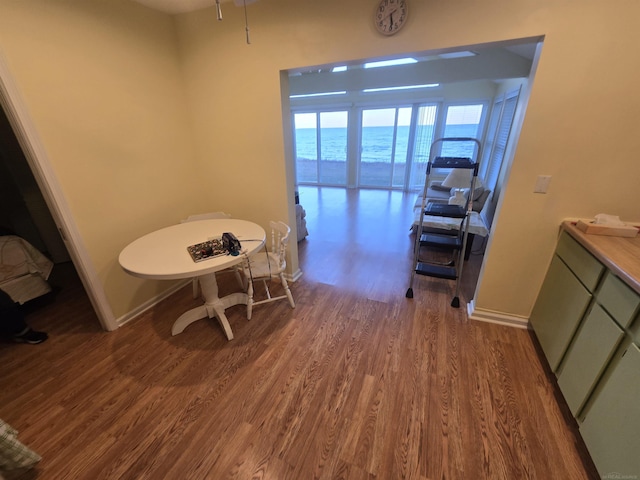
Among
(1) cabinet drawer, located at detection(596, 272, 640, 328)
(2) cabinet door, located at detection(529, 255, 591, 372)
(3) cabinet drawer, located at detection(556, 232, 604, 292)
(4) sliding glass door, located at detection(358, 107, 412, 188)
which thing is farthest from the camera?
(4) sliding glass door, located at detection(358, 107, 412, 188)

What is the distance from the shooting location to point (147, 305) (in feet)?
7.70

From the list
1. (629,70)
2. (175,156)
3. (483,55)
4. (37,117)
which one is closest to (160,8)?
(175,156)

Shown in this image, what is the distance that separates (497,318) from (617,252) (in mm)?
1008

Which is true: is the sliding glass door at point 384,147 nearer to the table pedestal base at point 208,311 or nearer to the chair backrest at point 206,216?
the chair backrest at point 206,216

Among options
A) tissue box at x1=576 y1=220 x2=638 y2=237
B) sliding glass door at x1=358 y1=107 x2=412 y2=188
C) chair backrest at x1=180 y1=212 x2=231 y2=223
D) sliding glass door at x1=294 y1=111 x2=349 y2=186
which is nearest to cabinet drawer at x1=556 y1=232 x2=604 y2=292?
tissue box at x1=576 y1=220 x2=638 y2=237

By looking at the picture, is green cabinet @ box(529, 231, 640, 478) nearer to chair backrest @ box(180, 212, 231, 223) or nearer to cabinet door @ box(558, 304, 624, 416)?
cabinet door @ box(558, 304, 624, 416)

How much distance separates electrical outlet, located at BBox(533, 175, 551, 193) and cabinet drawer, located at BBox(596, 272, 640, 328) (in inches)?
27.0

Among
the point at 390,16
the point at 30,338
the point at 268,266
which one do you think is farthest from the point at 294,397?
the point at 390,16

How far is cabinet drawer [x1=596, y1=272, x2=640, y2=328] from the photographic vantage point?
1.05 m

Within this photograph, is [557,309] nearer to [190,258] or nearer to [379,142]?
[190,258]

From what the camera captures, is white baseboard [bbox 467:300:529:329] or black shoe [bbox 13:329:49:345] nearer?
black shoe [bbox 13:329:49:345]

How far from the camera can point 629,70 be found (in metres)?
1.36

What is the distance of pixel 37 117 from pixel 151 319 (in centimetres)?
161

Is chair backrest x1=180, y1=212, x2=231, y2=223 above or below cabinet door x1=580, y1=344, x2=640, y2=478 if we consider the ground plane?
above
